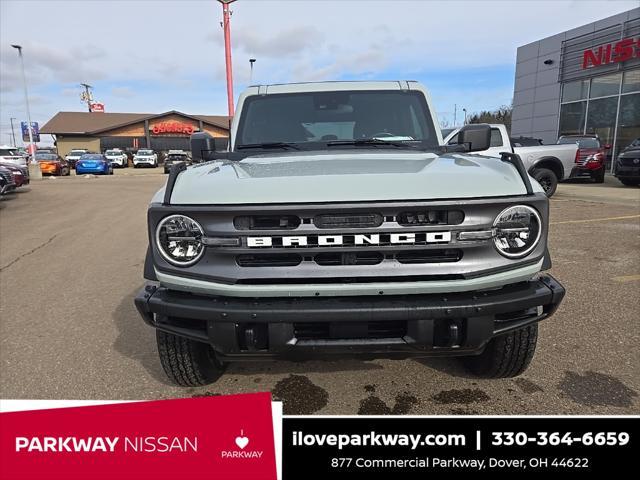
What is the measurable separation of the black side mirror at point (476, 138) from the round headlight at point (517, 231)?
3.90ft

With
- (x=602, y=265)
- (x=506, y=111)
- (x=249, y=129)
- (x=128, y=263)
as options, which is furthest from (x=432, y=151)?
(x=506, y=111)

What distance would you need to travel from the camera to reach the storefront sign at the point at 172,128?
156 ft

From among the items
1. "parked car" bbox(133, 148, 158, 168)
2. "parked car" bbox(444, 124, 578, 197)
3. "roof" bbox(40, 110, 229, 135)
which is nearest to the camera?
"parked car" bbox(444, 124, 578, 197)

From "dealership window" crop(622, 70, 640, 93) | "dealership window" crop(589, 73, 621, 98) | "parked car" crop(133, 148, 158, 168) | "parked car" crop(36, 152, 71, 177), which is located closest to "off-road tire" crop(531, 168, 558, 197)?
"dealership window" crop(622, 70, 640, 93)

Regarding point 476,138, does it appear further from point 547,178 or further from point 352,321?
point 547,178

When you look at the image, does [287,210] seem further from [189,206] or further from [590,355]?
[590,355]

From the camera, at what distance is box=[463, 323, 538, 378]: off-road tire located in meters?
2.39

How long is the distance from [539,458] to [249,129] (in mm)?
2805

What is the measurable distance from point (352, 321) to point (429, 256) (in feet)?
1.58

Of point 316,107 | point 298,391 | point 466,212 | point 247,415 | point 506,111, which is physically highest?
point 506,111

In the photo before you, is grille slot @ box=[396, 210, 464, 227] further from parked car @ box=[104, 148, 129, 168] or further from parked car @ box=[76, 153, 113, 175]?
parked car @ box=[104, 148, 129, 168]

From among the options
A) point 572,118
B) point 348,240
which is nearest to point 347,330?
point 348,240

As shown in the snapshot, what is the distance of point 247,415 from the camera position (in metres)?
1.90

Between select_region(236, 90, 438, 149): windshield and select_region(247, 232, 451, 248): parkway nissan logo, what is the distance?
4.80ft
